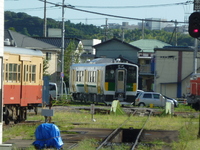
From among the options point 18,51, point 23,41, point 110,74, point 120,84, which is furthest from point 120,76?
point 23,41

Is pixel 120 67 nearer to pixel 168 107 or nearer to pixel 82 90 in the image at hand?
pixel 82 90

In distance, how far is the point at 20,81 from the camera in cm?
2136

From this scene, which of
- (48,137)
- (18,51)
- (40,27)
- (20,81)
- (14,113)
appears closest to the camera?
(48,137)

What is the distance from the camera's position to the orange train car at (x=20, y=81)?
20453 millimetres

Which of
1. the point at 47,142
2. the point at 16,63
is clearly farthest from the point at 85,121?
the point at 47,142

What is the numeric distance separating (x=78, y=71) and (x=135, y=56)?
36.1 m

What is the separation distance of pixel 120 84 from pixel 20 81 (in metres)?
15.5

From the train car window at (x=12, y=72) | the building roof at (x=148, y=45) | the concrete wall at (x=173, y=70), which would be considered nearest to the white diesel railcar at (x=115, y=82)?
the train car window at (x=12, y=72)

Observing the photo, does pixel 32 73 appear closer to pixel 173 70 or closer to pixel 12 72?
pixel 12 72

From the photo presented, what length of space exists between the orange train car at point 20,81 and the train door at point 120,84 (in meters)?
13.2

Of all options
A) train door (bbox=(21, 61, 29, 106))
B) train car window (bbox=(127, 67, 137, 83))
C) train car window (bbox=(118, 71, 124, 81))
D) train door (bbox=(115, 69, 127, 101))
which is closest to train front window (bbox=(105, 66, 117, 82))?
train door (bbox=(115, 69, 127, 101))

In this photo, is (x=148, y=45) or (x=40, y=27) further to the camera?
(x=40, y=27)

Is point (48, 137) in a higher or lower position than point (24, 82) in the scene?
lower

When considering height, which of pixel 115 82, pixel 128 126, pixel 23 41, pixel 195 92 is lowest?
pixel 128 126
